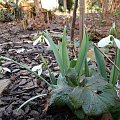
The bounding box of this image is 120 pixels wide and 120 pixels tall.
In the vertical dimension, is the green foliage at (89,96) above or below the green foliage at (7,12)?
below

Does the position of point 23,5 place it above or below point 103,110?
above

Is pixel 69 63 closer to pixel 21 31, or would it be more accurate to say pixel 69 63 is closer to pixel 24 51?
pixel 24 51

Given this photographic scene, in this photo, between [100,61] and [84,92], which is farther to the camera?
[100,61]

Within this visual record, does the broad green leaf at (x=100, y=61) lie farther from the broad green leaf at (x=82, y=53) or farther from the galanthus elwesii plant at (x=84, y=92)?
the broad green leaf at (x=82, y=53)

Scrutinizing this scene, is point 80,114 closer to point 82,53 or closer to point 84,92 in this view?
point 84,92

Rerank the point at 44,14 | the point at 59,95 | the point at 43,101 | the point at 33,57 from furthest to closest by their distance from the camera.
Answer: the point at 44,14
the point at 33,57
the point at 43,101
the point at 59,95

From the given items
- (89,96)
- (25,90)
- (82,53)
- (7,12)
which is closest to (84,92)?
(89,96)

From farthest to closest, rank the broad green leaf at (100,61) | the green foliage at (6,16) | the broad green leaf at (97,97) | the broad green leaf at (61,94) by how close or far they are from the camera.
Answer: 1. the green foliage at (6,16)
2. the broad green leaf at (100,61)
3. the broad green leaf at (61,94)
4. the broad green leaf at (97,97)

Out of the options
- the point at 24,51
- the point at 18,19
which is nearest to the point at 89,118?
the point at 24,51

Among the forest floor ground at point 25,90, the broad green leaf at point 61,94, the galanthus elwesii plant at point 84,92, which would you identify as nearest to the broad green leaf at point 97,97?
the galanthus elwesii plant at point 84,92

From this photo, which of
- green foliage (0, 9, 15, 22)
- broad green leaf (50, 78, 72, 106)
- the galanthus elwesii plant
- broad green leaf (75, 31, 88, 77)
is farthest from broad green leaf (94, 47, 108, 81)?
green foliage (0, 9, 15, 22)

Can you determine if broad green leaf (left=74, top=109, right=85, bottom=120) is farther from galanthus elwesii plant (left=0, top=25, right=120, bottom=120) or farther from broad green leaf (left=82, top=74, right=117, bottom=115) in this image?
broad green leaf (left=82, top=74, right=117, bottom=115)
